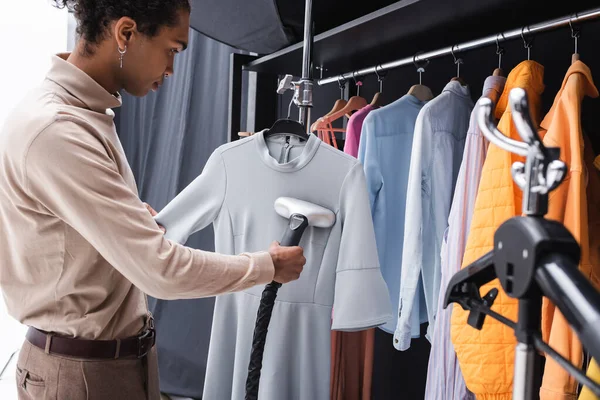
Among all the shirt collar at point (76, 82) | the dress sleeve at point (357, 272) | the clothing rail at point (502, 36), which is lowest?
the dress sleeve at point (357, 272)

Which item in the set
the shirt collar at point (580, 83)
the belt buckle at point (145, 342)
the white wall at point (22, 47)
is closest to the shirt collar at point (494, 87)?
the shirt collar at point (580, 83)

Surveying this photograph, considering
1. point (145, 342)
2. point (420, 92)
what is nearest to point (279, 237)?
point (145, 342)

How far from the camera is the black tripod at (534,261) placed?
0.36 metres

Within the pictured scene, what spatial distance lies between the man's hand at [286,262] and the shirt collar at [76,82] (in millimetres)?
442

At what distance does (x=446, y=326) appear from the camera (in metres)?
1.38

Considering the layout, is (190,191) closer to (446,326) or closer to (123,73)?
(123,73)

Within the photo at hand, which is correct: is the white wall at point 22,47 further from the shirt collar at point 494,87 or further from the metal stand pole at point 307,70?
the shirt collar at point 494,87

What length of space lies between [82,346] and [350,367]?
2.63 feet

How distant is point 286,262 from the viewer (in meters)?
1.12

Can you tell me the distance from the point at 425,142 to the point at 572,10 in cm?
47

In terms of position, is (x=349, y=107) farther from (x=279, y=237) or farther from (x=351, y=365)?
(x=351, y=365)

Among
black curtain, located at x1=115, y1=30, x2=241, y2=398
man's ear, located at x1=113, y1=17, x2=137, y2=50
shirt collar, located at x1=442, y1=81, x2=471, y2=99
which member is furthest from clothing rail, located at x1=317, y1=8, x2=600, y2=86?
black curtain, located at x1=115, y1=30, x2=241, y2=398

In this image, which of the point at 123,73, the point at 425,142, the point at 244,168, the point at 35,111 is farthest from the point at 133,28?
the point at 425,142

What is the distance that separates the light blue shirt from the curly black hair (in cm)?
79
